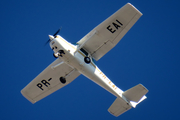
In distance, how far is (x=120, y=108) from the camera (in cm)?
1664

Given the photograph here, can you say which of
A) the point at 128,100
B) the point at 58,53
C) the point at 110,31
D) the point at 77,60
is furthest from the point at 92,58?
the point at 128,100

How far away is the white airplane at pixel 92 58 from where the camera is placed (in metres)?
14.1

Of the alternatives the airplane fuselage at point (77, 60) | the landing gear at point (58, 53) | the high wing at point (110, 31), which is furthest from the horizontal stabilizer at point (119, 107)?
the landing gear at point (58, 53)

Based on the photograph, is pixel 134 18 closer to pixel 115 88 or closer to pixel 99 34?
pixel 99 34

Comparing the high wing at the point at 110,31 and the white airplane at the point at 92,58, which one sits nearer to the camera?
the high wing at the point at 110,31

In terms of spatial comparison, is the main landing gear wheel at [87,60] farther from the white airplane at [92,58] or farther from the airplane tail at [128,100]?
the airplane tail at [128,100]

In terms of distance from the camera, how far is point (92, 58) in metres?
15.5

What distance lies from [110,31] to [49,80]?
18.3 feet

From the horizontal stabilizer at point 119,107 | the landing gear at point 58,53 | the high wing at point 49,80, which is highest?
the landing gear at point 58,53

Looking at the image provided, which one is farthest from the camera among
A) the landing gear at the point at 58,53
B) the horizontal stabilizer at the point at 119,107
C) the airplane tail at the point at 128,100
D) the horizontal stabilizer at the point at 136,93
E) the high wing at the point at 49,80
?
the horizontal stabilizer at the point at 119,107

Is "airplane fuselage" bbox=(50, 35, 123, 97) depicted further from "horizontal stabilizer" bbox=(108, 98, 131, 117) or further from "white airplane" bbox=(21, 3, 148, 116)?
"horizontal stabilizer" bbox=(108, 98, 131, 117)

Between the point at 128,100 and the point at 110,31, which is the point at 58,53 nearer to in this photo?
the point at 110,31

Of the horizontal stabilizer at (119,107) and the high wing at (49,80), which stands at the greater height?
the high wing at (49,80)

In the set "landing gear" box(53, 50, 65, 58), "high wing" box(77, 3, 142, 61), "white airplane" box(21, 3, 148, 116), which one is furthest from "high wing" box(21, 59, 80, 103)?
"high wing" box(77, 3, 142, 61)
